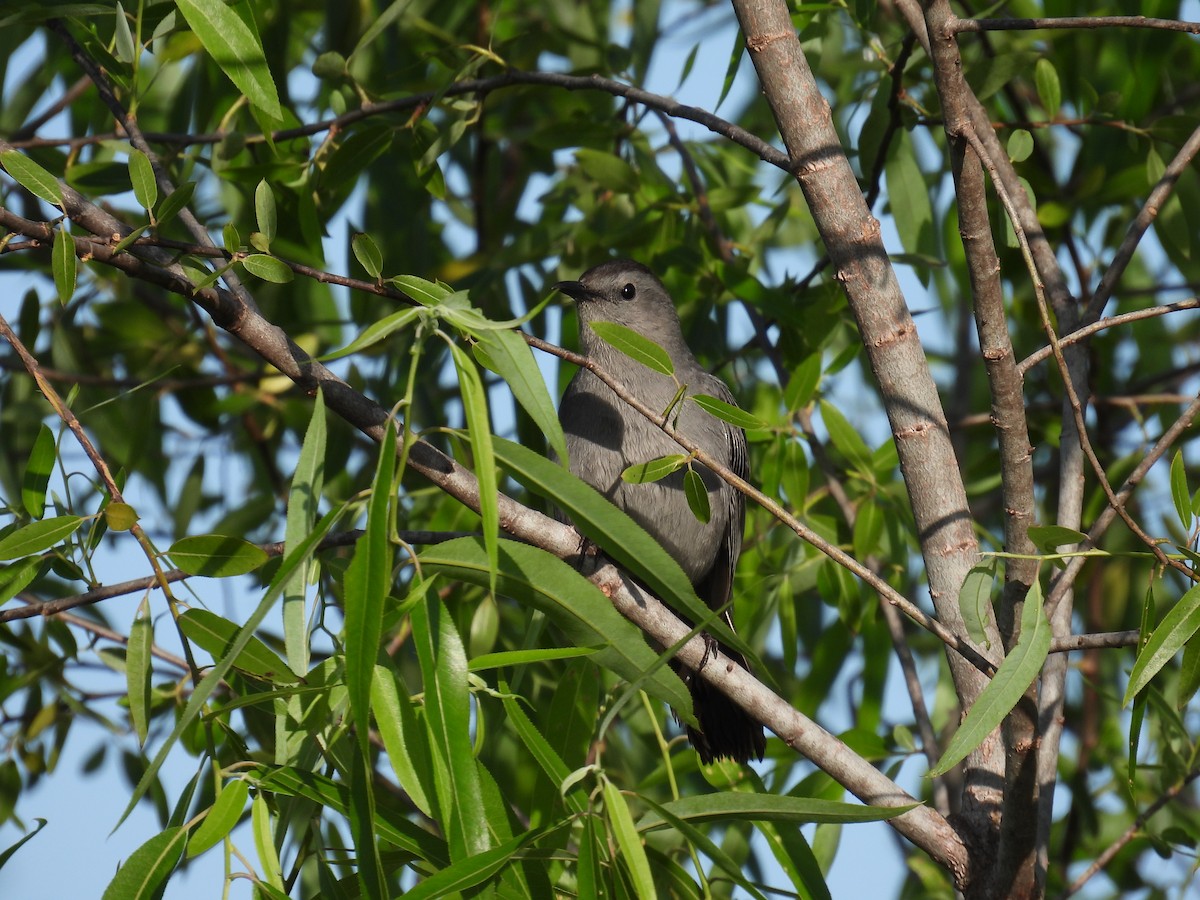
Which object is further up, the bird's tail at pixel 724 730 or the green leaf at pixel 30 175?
the green leaf at pixel 30 175

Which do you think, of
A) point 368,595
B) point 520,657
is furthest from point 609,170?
point 368,595

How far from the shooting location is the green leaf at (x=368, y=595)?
158cm

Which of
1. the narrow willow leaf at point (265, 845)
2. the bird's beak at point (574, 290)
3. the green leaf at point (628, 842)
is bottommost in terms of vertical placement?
the green leaf at point (628, 842)

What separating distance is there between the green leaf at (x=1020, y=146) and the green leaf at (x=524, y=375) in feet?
4.88

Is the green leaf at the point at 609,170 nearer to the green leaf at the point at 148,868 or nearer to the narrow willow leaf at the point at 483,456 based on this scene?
the narrow willow leaf at the point at 483,456

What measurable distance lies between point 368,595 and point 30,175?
1069 millimetres

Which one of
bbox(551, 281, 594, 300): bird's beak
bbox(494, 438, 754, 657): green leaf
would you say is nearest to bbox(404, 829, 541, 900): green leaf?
bbox(494, 438, 754, 657): green leaf

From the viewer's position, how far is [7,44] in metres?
3.70

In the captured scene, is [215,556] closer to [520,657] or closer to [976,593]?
[520,657]

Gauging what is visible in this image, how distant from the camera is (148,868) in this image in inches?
69.6

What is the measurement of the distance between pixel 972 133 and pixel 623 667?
43.2 inches

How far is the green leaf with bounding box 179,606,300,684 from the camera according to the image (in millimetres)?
2076

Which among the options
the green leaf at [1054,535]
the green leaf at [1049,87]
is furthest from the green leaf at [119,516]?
the green leaf at [1049,87]

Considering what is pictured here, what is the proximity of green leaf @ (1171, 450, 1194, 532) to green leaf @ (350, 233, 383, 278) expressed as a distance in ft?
4.41
